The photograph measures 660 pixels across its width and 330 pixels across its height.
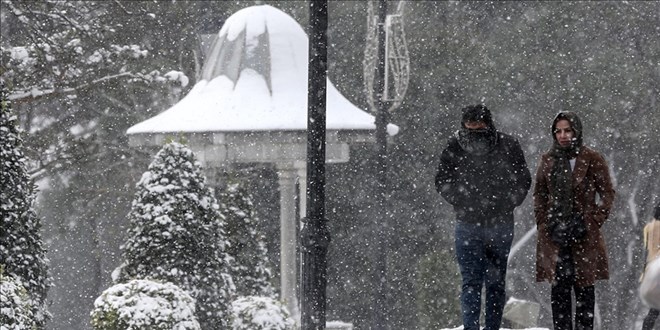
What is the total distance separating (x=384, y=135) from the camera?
1392 cm

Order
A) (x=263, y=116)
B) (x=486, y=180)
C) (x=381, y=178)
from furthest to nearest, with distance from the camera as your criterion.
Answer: (x=263, y=116) < (x=381, y=178) < (x=486, y=180)

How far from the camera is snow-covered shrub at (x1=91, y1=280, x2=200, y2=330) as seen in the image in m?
9.20

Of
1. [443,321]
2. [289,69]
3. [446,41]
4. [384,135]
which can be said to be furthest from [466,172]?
[446,41]

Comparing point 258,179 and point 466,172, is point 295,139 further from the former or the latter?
point 258,179

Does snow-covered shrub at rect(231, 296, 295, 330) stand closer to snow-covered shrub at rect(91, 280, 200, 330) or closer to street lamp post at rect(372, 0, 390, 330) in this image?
street lamp post at rect(372, 0, 390, 330)

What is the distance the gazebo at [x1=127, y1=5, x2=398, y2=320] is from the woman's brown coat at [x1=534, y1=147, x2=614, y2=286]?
715 cm

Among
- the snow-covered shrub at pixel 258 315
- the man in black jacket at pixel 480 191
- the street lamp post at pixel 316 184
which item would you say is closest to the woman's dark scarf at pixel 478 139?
the man in black jacket at pixel 480 191

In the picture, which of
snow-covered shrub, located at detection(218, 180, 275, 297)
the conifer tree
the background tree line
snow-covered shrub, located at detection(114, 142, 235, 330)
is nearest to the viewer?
the conifer tree

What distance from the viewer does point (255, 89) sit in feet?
53.0

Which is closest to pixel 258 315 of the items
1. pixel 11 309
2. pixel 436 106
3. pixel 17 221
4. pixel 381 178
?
pixel 381 178

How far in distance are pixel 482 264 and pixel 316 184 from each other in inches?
67.6

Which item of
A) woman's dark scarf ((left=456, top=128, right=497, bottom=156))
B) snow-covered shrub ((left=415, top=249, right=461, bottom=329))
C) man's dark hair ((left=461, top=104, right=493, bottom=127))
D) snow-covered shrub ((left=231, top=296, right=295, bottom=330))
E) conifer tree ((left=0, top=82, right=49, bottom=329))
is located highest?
man's dark hair ((left=461, top=104, right=493, bottom=127))

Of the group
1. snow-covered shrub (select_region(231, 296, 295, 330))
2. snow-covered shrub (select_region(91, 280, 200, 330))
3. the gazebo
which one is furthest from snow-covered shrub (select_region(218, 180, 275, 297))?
snow-covered shrub (select_region(91, 280, 200, 330))

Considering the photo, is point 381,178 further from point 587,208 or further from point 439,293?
point 439,293
